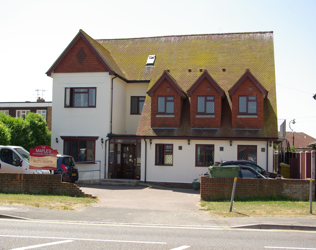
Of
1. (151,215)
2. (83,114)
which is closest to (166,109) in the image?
(83,114)

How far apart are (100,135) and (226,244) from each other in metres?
16.6

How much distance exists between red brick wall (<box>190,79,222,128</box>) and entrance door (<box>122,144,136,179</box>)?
15.7 ft

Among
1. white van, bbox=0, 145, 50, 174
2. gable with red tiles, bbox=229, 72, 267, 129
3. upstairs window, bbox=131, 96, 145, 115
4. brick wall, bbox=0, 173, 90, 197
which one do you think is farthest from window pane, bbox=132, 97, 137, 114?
brick wall, bbox=0, 173, 90, 197

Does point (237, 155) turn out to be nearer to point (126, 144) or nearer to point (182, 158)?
point (182, 158)

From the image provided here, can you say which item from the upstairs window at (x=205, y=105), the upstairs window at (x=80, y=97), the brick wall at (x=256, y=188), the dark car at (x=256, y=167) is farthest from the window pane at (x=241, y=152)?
the upstairs window at (x=80, y=97)

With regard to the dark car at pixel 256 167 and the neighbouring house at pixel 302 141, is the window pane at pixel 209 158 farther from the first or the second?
the neighbouring house at pixel 302 141

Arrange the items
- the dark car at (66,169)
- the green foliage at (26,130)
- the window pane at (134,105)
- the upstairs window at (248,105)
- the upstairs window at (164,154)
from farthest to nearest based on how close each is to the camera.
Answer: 1. the window pane at (134,105)
2. the green foliage at (26,130)
3. the upstairs window at (164,154)
4. the upstairs window at (248,105)
5. the dark car at (66,169)

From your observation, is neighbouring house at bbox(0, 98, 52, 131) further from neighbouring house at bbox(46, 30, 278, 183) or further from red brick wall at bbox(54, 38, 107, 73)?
red brick wall at bbox(54, 38, 107, 73)

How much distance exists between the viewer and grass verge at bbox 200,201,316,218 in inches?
Answer: 455

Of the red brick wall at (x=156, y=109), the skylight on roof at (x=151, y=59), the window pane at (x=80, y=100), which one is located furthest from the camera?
the skylight on roof at (x=151, y=59)

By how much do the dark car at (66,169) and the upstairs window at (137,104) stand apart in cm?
697

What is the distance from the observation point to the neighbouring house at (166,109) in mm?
21625

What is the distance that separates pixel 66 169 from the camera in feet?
66.5

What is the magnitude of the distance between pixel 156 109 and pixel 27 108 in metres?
24.7
